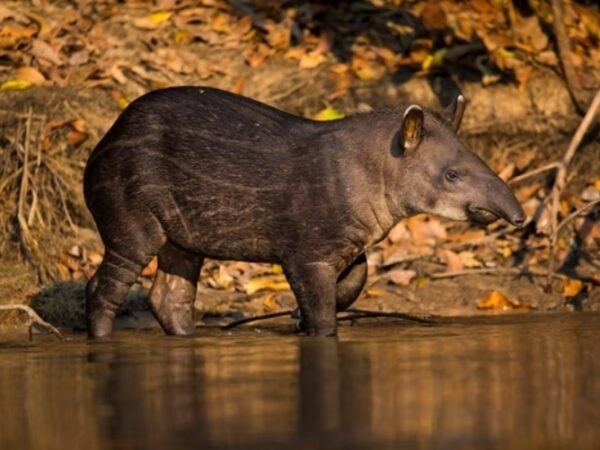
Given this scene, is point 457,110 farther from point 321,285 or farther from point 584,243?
point 584,243

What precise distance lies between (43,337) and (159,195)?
4.33ft

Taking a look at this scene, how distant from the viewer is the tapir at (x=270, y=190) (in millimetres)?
12164

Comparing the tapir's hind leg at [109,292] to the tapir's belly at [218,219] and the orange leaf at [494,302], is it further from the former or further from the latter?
the orange leaf at [494,302]

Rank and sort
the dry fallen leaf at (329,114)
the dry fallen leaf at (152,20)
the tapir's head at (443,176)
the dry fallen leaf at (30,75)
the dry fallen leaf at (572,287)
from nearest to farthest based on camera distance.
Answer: the tapir's head at (443,176), the dry fallen leaf at (572,287), the dry fallen leaf at (329,114), the dry fallen leaf at (30,75), the dry fallen leaf at (152,20)

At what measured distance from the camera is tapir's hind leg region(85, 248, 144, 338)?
42.5 ft

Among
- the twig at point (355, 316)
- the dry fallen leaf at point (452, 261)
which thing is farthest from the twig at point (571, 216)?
the twig at point (355, 316)

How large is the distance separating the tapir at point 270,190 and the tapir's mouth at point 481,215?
0.4 inches

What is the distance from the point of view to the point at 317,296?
12.1m

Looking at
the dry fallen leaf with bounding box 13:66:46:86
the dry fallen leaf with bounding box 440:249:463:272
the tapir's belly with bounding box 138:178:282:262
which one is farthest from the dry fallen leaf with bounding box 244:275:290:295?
the dry fallen leaf with bounding box 13:66:46:86

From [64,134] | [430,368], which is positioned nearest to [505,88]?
[64,134]

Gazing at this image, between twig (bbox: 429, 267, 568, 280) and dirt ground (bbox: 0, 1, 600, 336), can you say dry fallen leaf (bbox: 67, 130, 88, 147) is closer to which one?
dirt ground (bbox: 0, 1, 600, 336)

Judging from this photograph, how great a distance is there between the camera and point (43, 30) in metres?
17.8

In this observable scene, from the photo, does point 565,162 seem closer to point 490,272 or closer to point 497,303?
point 490,272

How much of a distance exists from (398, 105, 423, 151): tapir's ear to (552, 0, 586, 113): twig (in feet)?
15.3
